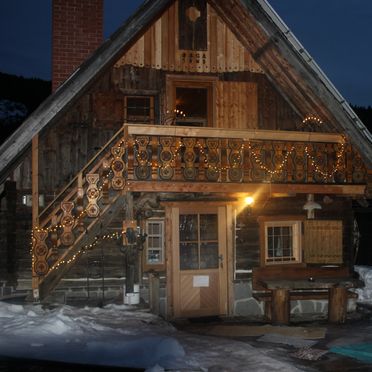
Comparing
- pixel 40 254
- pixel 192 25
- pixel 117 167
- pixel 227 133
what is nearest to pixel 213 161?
pixel 227 133

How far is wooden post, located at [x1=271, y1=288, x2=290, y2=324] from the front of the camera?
1242cm

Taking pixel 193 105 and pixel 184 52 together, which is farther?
pixel 193 105

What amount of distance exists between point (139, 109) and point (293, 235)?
5538 mm

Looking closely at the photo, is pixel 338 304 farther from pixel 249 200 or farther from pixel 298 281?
pixel 249 200

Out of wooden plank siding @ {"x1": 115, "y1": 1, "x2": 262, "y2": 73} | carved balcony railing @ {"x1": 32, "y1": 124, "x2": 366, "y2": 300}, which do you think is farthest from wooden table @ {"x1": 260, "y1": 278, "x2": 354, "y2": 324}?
wooden plank siding @ {"x1": 115, "y1": 1, "x2": 262, "y2": 73}

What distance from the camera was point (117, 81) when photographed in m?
Answer: 12.6

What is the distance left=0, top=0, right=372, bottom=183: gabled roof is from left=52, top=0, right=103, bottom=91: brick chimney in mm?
836

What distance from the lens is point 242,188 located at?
37.2ft

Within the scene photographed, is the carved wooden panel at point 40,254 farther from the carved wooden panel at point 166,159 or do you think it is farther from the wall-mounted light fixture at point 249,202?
the wall-mounted light fixture at point 249,202

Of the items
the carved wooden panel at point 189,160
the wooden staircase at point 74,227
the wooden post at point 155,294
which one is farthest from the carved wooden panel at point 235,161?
the wooden post at point 155,294

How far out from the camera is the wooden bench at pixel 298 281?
12555mm

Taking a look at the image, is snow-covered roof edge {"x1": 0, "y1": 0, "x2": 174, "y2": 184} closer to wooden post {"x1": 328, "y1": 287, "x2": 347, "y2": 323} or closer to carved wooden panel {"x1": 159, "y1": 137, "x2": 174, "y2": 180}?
carved wooden panel {"x1": 159, "y1": 137, "x2": 174, "y2": 180}

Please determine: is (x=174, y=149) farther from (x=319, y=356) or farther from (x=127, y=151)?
(x=319, y=356)

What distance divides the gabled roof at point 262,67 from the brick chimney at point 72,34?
0.84 meters
